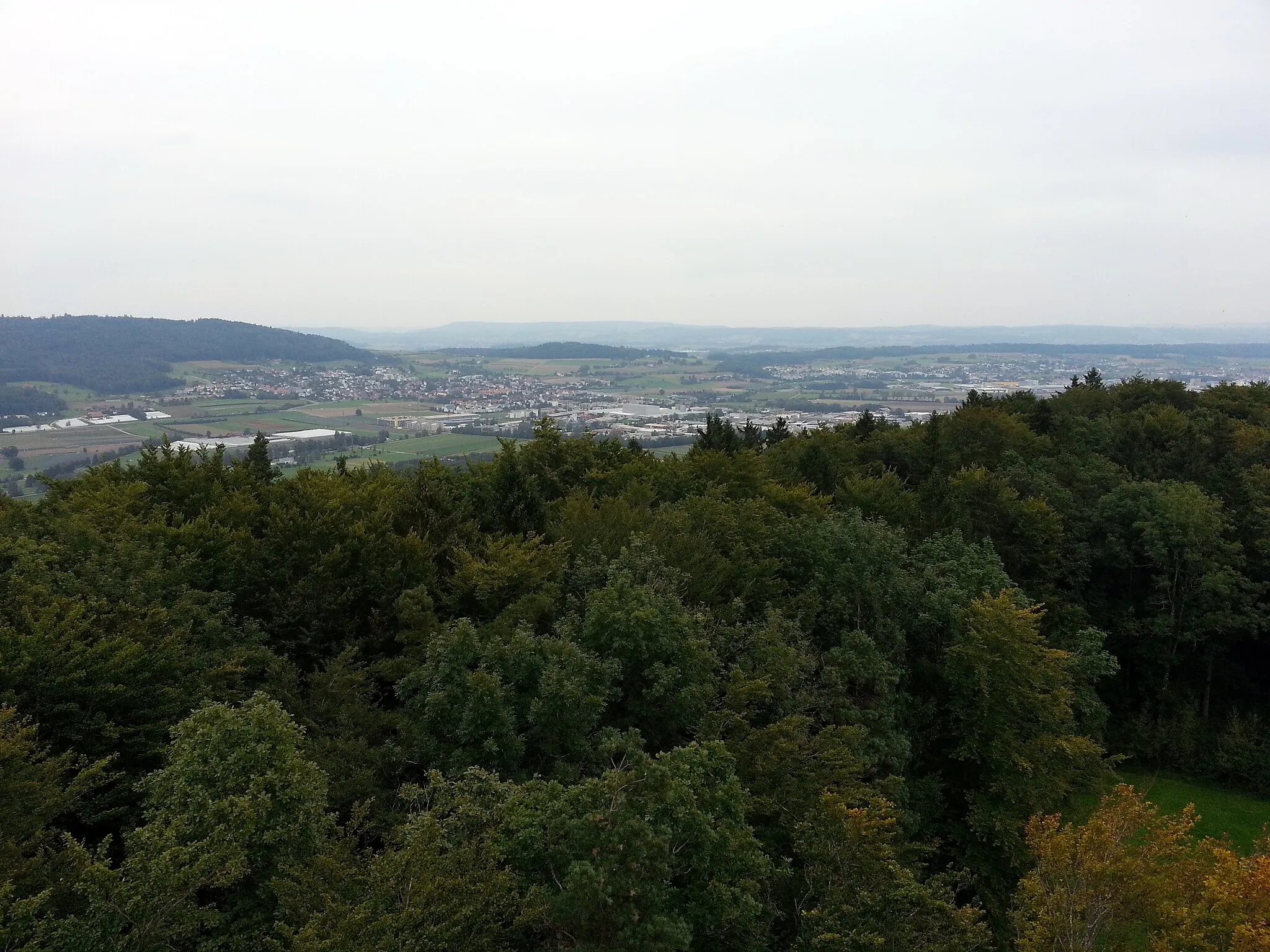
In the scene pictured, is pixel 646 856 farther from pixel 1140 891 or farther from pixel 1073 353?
pixel 1073 353

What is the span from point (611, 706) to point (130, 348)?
5727 inches

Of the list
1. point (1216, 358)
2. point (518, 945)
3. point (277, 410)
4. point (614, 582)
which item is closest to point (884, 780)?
point (614, 582)

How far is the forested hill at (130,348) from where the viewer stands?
334 ft

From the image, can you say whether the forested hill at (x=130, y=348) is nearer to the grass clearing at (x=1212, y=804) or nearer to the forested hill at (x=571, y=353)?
the forested hill at (x=571, y=353)

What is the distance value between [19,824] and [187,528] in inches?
449

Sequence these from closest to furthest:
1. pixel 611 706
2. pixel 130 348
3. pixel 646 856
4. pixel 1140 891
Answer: pixel 646 856 → pixel 1140 891 → pixel 611 706 → pixel 130 348

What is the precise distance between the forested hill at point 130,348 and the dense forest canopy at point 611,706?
309ft

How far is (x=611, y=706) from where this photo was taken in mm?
16906

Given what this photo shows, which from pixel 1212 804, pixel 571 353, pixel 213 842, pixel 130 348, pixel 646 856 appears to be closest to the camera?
pixel 646 856

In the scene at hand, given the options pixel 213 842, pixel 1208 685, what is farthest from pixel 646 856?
pixel 1208 685

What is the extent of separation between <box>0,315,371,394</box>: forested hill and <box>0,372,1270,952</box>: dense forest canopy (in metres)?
94.1

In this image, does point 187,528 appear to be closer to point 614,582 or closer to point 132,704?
point 132,704

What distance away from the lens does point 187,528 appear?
2027 centimetres

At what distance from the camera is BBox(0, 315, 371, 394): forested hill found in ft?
334
